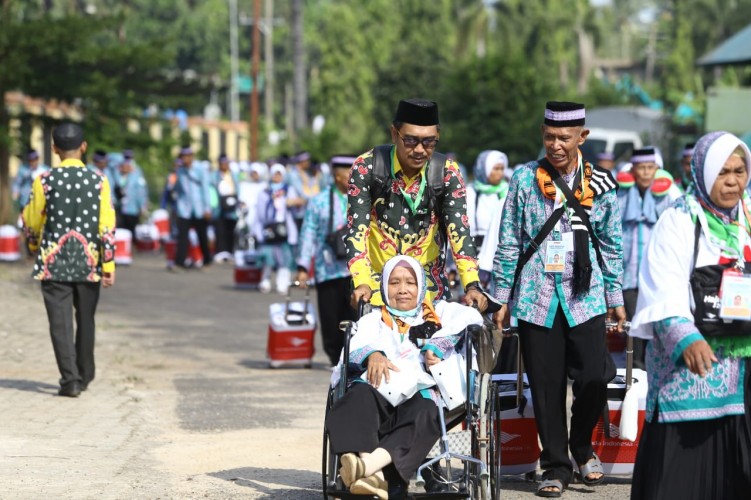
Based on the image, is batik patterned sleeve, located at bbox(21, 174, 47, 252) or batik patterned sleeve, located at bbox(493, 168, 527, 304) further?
batik patterned sleeve, located at bbox(21, 174, 47, 252)

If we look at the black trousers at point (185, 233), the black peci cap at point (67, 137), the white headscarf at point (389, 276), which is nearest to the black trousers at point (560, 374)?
the white headscarf at point (389, 276)

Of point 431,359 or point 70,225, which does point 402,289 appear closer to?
point 431,359

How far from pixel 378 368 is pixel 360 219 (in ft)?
3.26

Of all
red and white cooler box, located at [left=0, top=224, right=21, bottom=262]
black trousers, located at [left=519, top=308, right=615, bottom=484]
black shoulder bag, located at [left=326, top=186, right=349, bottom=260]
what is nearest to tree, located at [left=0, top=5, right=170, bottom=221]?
red and white cooler box, located at [left=0, top=224, right=21, bottom=262]

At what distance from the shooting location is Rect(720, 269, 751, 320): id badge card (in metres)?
5.90

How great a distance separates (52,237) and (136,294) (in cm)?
1012

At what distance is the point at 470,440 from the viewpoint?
A: 7176mm

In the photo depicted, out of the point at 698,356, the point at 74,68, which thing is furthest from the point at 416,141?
the point at 74,68

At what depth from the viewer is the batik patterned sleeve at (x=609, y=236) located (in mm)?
7996

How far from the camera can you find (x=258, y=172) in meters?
31.8

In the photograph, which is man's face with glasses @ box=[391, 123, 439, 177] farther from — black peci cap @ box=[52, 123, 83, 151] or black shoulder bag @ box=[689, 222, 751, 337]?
black peci cap @ box=[52, 123, 83, 151]

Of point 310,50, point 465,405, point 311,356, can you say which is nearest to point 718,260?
point 465,405

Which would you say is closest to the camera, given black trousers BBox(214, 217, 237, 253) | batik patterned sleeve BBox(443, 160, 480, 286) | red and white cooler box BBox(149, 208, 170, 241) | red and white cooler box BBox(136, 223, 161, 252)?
batik patterned sleeve BBox(443, 160, 480, 286)

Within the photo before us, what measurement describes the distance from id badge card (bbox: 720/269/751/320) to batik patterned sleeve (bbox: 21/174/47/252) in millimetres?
6517
